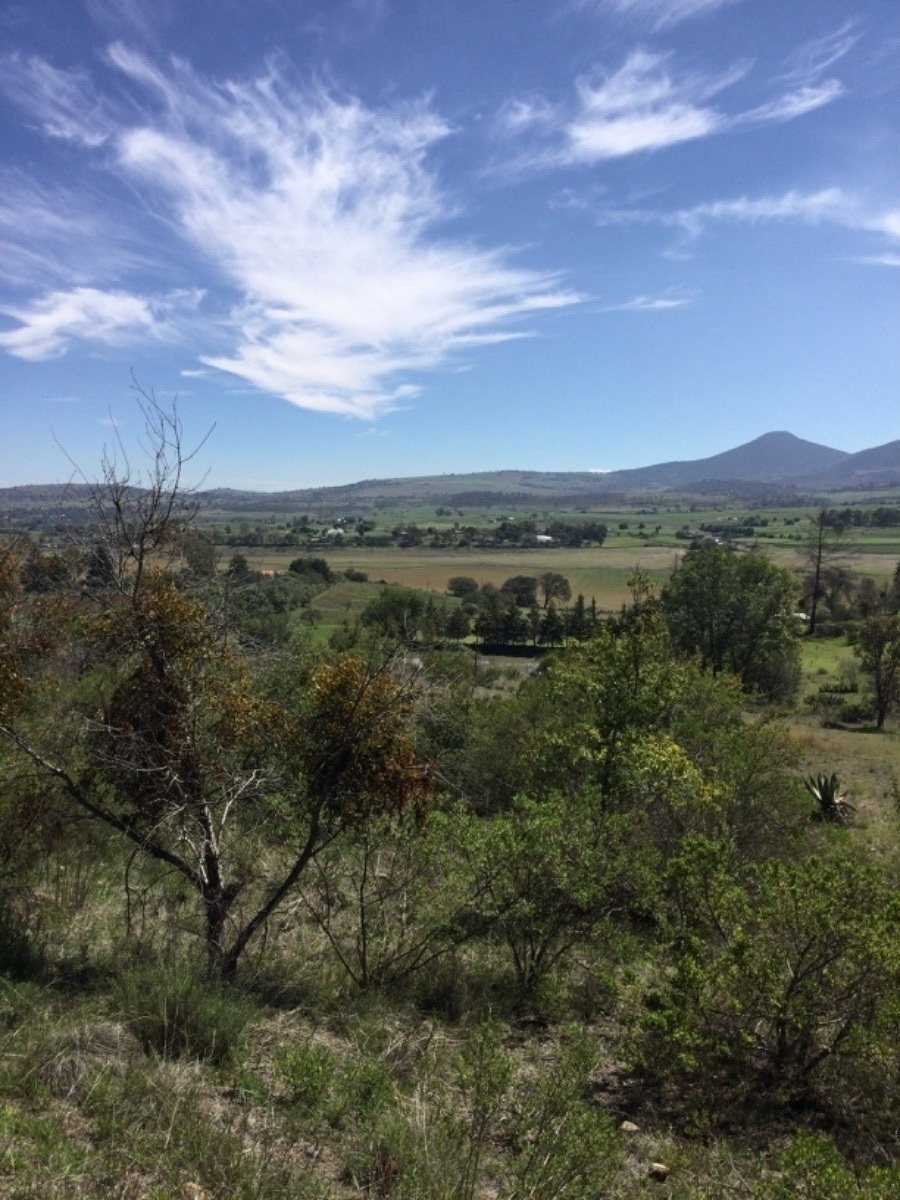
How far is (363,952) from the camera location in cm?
723

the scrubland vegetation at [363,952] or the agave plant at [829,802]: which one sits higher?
the scrubland vegetation at [363,952]

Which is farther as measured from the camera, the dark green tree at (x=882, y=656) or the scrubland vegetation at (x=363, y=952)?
the dark green tree at (x=882, y=656)

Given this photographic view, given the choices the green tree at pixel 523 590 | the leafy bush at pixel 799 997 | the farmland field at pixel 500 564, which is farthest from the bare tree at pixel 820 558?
the leafy bush at pixel 799 997

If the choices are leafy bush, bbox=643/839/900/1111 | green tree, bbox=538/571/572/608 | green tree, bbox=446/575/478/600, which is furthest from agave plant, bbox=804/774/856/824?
green tree, bbox=446/575/478/600

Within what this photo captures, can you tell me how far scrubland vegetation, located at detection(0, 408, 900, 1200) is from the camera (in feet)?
14.6

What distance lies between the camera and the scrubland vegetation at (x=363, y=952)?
4457 mm

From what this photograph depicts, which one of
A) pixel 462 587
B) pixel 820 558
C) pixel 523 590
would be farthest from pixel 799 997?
pixel 462 587

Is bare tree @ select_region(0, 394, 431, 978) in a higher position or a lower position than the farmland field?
higher

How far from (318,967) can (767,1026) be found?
4.24m

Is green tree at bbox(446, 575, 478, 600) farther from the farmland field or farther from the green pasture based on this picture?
the farmland field

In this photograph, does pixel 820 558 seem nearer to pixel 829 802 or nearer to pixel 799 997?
pixel 829 802

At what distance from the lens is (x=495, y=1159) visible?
4.68m

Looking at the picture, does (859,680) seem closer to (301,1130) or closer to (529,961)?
(529,961)

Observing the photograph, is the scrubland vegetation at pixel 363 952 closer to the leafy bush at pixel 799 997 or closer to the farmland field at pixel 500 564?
the leafy bush at pixel 799 997
